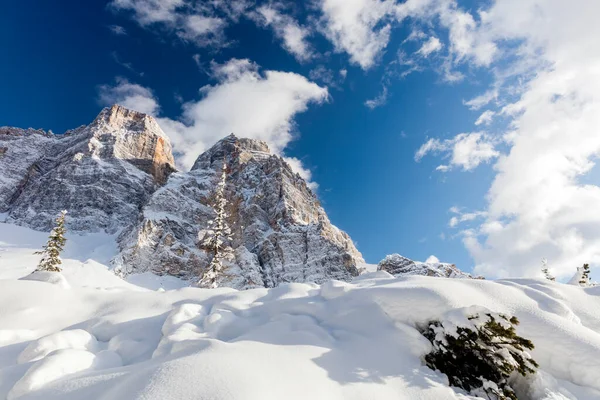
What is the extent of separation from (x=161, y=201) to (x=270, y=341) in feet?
291

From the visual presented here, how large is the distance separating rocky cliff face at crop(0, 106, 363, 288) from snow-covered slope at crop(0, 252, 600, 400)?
60191mm

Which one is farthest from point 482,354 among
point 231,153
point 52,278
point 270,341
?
point 231,153

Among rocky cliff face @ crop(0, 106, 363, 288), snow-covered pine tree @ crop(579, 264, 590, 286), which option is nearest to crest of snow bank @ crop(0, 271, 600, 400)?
snow-covered pine tree @ crop(579, 264, 590, 286)

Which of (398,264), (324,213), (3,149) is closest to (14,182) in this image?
(3,149)

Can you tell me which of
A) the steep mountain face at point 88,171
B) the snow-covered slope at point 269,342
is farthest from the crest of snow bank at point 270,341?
the steep mountain face at point 88,171

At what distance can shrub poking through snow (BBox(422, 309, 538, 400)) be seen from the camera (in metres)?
5.52

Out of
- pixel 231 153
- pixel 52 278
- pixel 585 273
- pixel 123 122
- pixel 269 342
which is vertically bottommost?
pixel 269 342

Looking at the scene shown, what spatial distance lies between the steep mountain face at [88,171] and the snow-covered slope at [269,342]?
3722 inches

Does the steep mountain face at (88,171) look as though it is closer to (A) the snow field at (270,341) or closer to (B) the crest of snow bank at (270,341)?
(A) the snow field at (270,341)

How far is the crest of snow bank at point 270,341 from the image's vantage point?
4273 mm

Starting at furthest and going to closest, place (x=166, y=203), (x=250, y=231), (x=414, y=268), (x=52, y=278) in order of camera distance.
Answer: (x=250, y=231) < (x=166, y=203) < (x=414, y=268) < (x=52, y=278)

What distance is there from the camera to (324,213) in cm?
11644

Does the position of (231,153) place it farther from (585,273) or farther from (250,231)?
(585,273)

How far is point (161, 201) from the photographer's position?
284 ft
